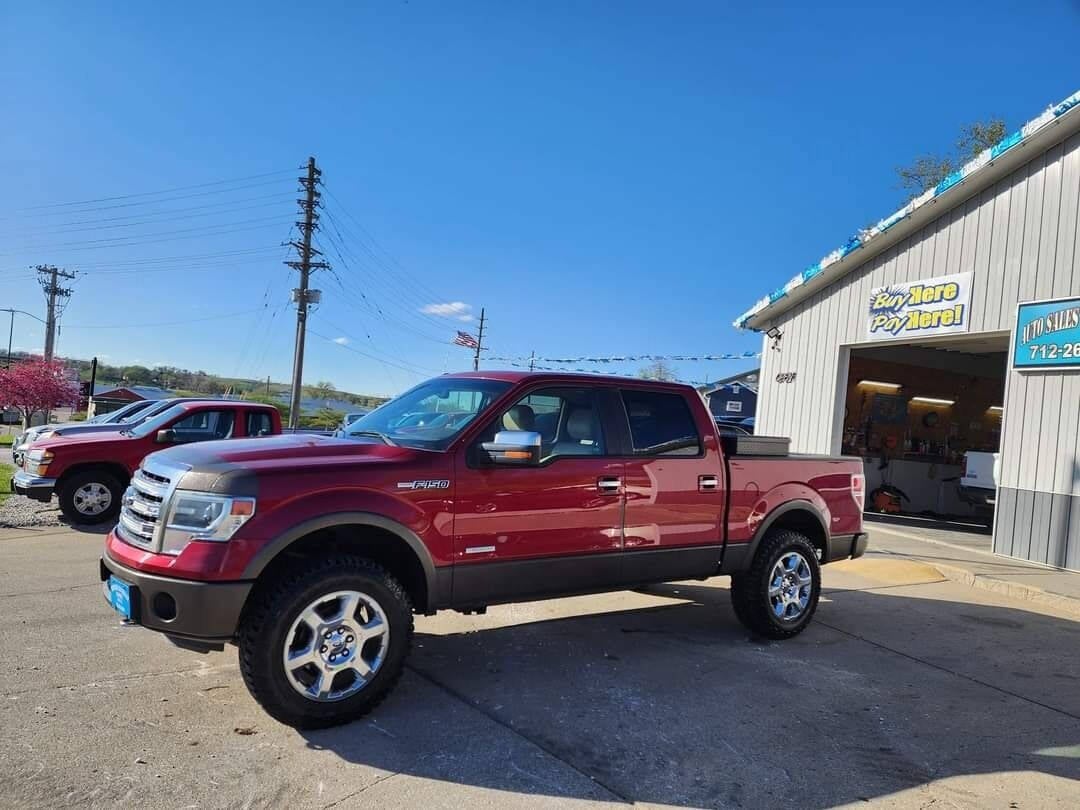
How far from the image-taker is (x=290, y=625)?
3.57m

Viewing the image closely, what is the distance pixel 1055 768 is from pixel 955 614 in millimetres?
3656

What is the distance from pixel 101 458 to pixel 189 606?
7040 millimetres

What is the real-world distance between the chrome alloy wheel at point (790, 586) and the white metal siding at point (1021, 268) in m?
5.70

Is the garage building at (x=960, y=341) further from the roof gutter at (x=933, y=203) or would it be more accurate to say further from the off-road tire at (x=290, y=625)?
the off-road tire at (x=290, y=625)

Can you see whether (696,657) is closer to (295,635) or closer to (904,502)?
(295,635)

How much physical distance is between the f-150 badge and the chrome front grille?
1.08 metres

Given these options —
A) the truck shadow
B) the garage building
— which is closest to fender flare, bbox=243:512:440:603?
the truck shadow

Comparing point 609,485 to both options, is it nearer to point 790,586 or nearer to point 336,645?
point 336,645

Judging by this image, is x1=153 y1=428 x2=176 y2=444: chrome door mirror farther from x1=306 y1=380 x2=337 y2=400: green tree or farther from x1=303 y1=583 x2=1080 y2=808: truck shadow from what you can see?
x1=306 y1=380 x2=337 y2=400: green tree

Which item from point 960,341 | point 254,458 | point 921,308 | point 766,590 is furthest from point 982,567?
point 254,458

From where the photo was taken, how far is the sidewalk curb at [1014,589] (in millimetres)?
7537

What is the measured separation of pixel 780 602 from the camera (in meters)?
5.74

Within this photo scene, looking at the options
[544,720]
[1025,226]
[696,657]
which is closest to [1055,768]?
[696,657]

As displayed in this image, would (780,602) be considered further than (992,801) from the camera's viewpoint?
Yes
